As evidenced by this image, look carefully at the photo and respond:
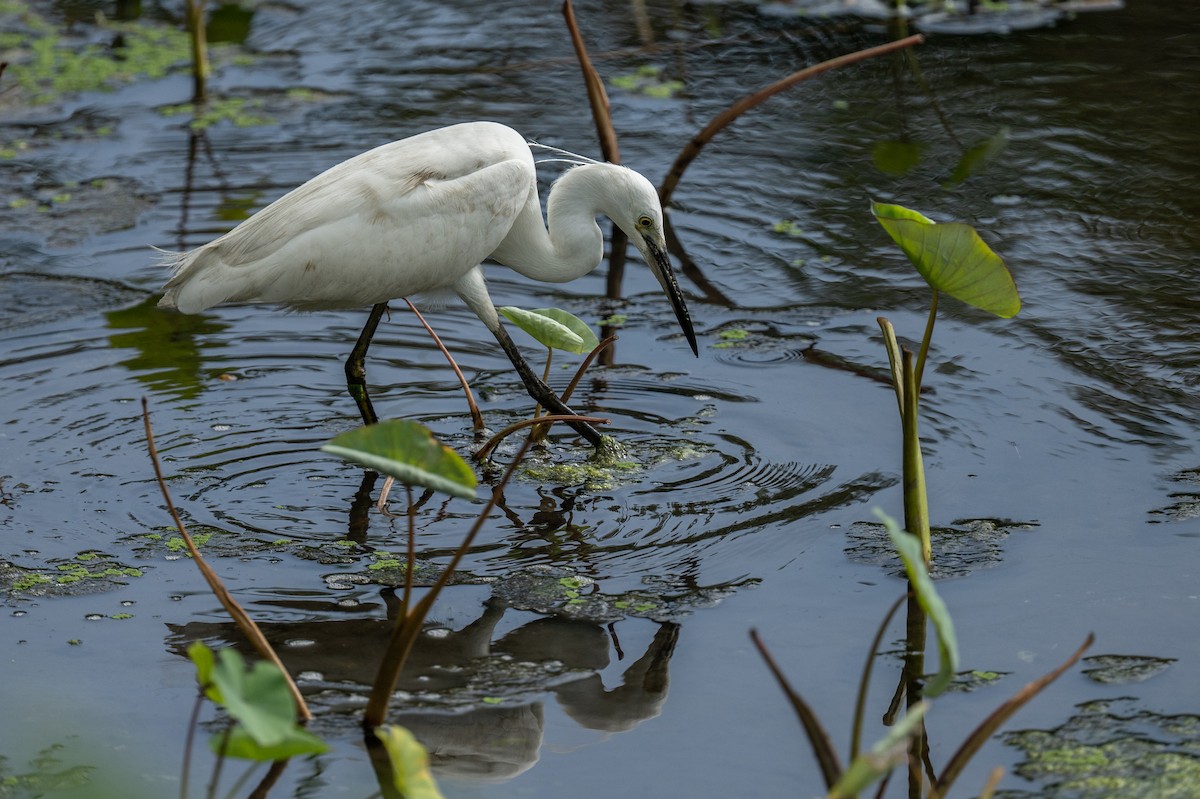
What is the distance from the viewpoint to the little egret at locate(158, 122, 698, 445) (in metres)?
4.45

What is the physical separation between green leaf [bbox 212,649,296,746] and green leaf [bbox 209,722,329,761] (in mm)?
28

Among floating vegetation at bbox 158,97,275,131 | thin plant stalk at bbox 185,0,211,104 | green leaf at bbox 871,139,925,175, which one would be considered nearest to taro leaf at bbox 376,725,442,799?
green leaf at bbox 871,139,925,175

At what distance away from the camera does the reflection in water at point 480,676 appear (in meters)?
3.22

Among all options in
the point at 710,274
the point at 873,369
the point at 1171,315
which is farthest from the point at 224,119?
the point at 1171,315

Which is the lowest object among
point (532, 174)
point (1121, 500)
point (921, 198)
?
point (1121, 500)

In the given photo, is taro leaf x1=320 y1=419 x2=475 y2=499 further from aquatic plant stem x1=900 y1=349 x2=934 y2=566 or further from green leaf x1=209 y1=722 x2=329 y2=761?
aquatic plant stem x1=900 y1=349 x2=934 y2=566

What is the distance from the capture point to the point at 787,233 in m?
6.51

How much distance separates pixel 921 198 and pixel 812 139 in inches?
44.7

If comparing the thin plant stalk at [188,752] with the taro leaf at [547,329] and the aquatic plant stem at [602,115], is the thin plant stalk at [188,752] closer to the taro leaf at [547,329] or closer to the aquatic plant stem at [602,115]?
the taro leaf at [547,329]

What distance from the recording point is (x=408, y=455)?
2.64 metres

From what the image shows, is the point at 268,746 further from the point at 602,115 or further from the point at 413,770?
the point at 602,115

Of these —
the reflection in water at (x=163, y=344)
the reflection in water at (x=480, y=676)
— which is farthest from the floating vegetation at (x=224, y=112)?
the reflection in water at (x=480, y=676)

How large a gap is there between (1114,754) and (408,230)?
2669 millimetres

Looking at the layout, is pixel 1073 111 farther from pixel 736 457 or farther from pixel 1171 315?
pixel 736 457
